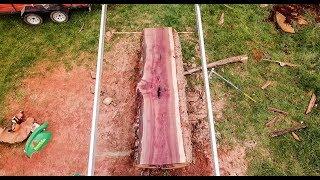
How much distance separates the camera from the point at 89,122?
23.7ft

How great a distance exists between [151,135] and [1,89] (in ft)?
12.4

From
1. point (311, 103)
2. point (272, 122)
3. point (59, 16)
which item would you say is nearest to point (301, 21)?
point (311, 103)

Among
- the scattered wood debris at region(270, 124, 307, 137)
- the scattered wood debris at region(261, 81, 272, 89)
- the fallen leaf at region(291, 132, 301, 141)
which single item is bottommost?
the fallen leaf at region(291, 132, 301, 141)

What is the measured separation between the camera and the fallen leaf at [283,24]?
8390 millimetres

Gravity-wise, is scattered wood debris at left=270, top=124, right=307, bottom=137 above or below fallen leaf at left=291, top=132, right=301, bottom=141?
above

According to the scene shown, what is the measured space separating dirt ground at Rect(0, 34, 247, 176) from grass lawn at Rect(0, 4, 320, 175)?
1.06 feet

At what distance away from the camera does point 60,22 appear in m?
8.70

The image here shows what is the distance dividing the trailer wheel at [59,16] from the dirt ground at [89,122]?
127 cm

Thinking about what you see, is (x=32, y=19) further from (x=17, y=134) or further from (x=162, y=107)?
(x=162, y=107)

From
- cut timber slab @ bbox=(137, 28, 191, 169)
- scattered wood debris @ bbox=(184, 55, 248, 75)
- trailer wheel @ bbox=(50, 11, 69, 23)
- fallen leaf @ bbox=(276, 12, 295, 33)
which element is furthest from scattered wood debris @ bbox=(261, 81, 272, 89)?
trailer wheel @ bbox=(50, 11, 69, 23)

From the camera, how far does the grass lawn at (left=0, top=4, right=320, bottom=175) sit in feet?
22.6

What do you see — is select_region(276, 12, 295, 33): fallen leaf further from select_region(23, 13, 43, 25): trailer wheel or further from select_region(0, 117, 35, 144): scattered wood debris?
select_region(0, 117, 35, 144): scattered wood debris

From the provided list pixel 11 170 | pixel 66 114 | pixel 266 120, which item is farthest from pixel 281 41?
pixel 11 170
